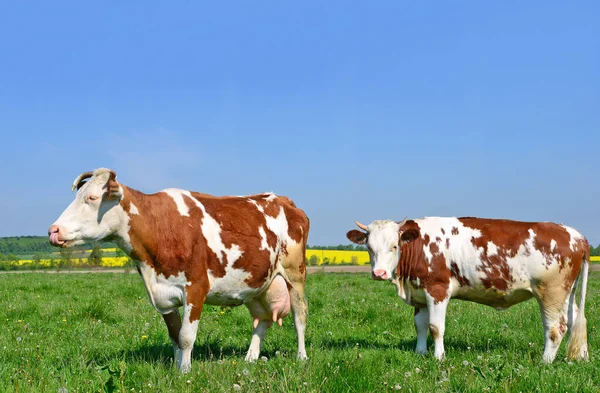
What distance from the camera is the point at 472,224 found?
897 centimetres

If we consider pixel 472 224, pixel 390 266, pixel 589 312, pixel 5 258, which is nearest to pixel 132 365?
pixel 390 266

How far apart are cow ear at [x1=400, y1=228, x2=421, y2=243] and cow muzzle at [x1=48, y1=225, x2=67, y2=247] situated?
16.4 ft

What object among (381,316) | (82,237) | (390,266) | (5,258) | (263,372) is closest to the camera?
(263,372)

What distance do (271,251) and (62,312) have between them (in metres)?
6.23

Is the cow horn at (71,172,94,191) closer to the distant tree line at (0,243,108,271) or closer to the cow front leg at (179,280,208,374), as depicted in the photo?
the cow front leg at (179,280,208,374)

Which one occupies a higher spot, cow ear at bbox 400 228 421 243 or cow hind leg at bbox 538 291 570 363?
cow ear at bbox 400 228 421 243

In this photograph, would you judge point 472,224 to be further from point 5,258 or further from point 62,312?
point 5,258

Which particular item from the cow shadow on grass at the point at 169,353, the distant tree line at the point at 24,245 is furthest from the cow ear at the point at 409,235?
the distant tree line at the point at 24,245

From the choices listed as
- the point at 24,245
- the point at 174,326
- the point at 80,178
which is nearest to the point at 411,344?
the point at 174,326

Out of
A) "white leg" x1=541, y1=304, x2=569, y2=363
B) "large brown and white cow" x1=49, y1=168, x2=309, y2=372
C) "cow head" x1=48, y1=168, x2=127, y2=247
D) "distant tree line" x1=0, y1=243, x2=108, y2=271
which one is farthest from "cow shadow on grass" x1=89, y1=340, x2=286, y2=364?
"distant tree line" x1=0, y1=243, x2=108, y2=271

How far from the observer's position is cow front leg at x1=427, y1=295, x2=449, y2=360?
820cm

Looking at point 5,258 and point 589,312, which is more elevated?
point 589,312

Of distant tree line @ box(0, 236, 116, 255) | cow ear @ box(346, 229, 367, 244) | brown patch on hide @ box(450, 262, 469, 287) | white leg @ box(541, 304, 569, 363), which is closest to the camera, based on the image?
white leg @ box(541, 304, 569, 363)

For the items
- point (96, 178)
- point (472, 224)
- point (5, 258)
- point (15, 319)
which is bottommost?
point (5, 258)
